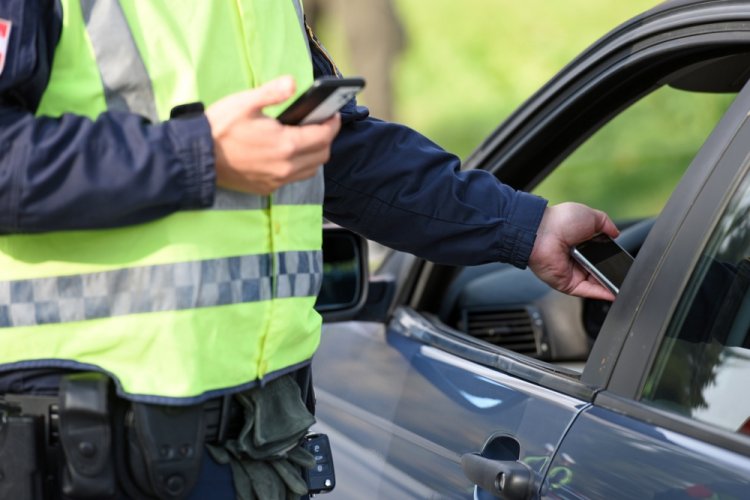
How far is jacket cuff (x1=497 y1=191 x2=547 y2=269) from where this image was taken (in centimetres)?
215

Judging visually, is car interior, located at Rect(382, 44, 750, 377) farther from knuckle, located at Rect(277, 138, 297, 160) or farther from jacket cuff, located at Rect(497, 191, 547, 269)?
knuckle, located at Rect(277, 138, 297, 160)

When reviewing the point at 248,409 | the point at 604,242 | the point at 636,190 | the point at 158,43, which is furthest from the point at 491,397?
the point at 636,190

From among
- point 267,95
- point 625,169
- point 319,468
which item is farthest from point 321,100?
point 625,169

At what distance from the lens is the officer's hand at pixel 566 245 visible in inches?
85.2

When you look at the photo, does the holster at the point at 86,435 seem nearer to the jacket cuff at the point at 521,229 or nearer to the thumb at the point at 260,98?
the thumb at the point at 260,98

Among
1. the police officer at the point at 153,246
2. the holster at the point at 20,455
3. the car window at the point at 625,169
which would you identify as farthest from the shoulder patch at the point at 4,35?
the car window at the point at 625,169

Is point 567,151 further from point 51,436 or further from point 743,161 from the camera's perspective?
point 51,436

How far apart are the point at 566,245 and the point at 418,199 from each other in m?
0.28

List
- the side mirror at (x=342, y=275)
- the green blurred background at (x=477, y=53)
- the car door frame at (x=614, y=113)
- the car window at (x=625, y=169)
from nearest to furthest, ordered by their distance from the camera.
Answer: the car door frame at (x=614, y=113) < the side mirror at (x=342, y=275) < the car window at (x=625, y=169) < the green blurred background at (x=477, y=53)

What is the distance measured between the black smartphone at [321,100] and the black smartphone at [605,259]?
2.33 feet

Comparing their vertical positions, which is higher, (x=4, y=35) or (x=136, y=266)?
(x=4, y=35)

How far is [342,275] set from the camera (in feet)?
8.84

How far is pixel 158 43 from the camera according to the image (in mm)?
1651

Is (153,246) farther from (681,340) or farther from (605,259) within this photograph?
(605,259)
